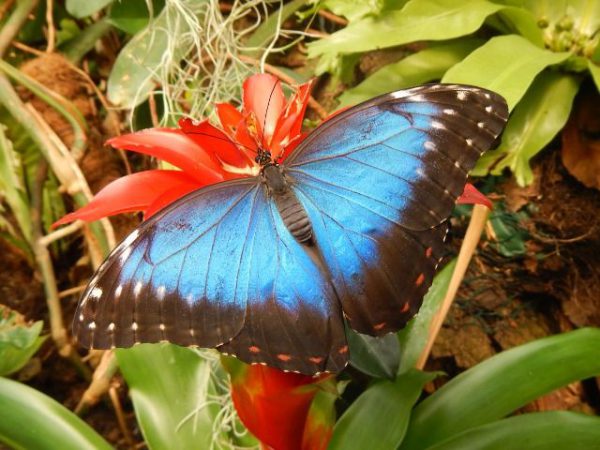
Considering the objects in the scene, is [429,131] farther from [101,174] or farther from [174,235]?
[101,174]

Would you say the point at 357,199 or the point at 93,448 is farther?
the point at 93,448

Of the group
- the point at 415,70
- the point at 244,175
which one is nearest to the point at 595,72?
the point at 415,70

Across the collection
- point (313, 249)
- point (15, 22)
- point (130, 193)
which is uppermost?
point (15, 22)

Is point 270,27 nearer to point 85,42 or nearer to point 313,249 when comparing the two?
point 85,42

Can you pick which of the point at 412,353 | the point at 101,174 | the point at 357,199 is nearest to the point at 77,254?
the point at 101,174

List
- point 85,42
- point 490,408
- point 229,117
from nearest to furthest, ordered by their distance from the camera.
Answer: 1. point 229,117
2. point 490,408
3. point 85,42

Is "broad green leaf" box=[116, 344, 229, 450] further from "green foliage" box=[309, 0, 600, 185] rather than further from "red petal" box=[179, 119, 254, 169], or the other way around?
"green foliage" box=[309, 0, 600, 185]

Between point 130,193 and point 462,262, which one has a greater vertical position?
point 130,193
